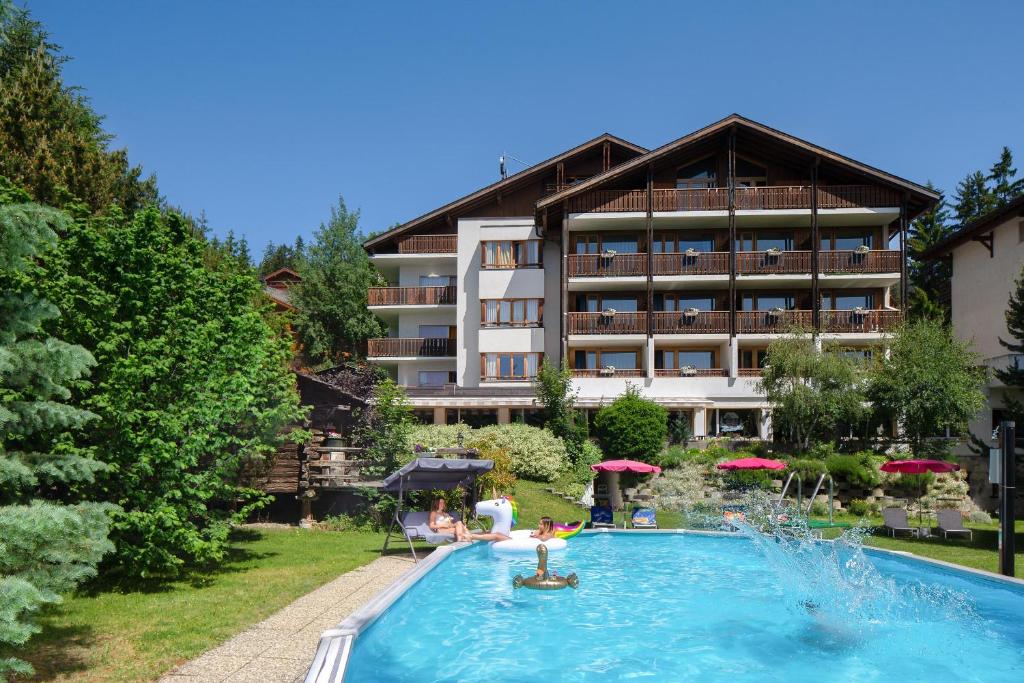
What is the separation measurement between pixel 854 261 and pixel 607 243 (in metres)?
11.6

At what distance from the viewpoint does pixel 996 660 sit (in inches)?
436

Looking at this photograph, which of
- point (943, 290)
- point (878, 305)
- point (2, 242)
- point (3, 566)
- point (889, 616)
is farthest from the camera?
point (943, 290)

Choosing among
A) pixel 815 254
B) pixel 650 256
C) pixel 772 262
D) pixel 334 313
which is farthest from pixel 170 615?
pixel 334 313

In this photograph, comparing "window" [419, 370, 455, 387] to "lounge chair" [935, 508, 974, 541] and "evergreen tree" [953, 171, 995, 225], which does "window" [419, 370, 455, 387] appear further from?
"evergreen tree" [953, 171, 995, 225]

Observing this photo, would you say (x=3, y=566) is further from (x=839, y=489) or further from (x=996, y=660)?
(x=839, y=489)

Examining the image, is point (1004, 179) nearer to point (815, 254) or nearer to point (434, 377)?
point (815, 254)

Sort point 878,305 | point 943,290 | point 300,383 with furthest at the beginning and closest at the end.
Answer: point 943,290 < point 878,305 < point 300,383

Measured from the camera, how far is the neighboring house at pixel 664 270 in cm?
3472

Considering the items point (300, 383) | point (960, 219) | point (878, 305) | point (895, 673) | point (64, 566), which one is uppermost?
point (960, 219)

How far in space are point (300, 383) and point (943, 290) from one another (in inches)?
1738

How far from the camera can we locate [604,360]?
121 feet

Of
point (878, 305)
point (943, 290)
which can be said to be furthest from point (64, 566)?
point (943, 290)

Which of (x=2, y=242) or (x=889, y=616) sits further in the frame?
(x=889, y=616)

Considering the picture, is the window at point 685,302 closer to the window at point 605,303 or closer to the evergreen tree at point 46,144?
the window at point 605,303
